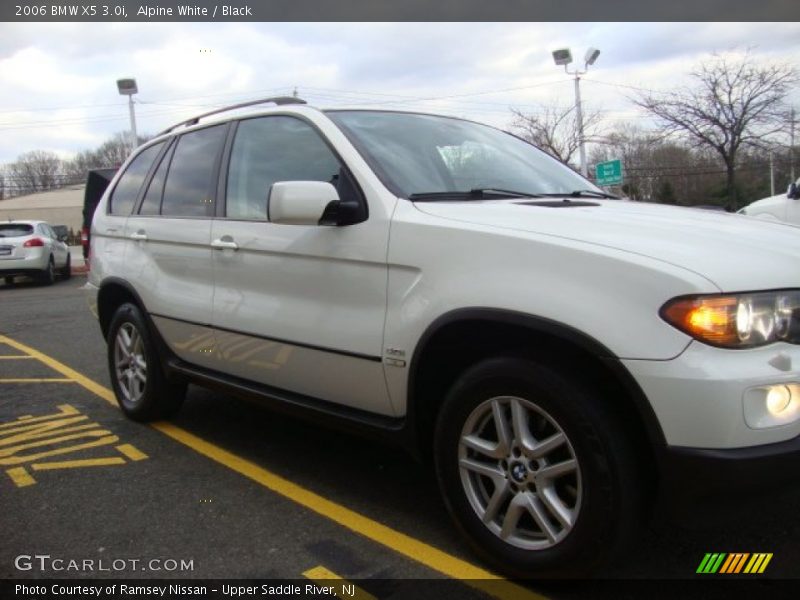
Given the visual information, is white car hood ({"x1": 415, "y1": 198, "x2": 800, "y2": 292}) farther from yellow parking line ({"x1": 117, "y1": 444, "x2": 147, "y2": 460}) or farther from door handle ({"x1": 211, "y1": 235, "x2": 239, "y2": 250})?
yellow parking line ({"x1": 117, "y1": 444, "x2": 147, "y2": 460})

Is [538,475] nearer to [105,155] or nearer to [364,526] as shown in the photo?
[364,526]

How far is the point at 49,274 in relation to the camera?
16.7 meters

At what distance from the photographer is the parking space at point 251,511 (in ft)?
8.93

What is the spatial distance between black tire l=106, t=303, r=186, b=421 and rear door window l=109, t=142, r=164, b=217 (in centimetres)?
71

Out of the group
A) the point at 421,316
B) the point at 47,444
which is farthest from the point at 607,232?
the point at 47,444

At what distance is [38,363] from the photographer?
6887mm

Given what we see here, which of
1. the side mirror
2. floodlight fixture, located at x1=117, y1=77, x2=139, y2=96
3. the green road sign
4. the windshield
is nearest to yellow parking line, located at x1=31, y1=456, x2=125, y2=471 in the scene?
the side mirror

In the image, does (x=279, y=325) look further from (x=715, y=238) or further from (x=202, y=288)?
(x=715, y=238)

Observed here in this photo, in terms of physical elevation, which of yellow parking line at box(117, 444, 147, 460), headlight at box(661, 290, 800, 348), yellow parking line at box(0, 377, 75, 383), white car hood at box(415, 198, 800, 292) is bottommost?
yellow parking line at box(117, 444, 147, 460)

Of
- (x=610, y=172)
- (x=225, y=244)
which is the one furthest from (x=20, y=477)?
(x=610, y=172)

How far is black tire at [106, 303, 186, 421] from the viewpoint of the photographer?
14.7 feet

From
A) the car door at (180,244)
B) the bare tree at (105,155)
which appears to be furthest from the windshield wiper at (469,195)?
the bare tree at (105,155)

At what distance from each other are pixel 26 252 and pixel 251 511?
49.5 feet

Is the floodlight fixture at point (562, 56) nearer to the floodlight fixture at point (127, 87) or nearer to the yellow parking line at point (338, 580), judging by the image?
the floodlight fixture at point (127, 87)
